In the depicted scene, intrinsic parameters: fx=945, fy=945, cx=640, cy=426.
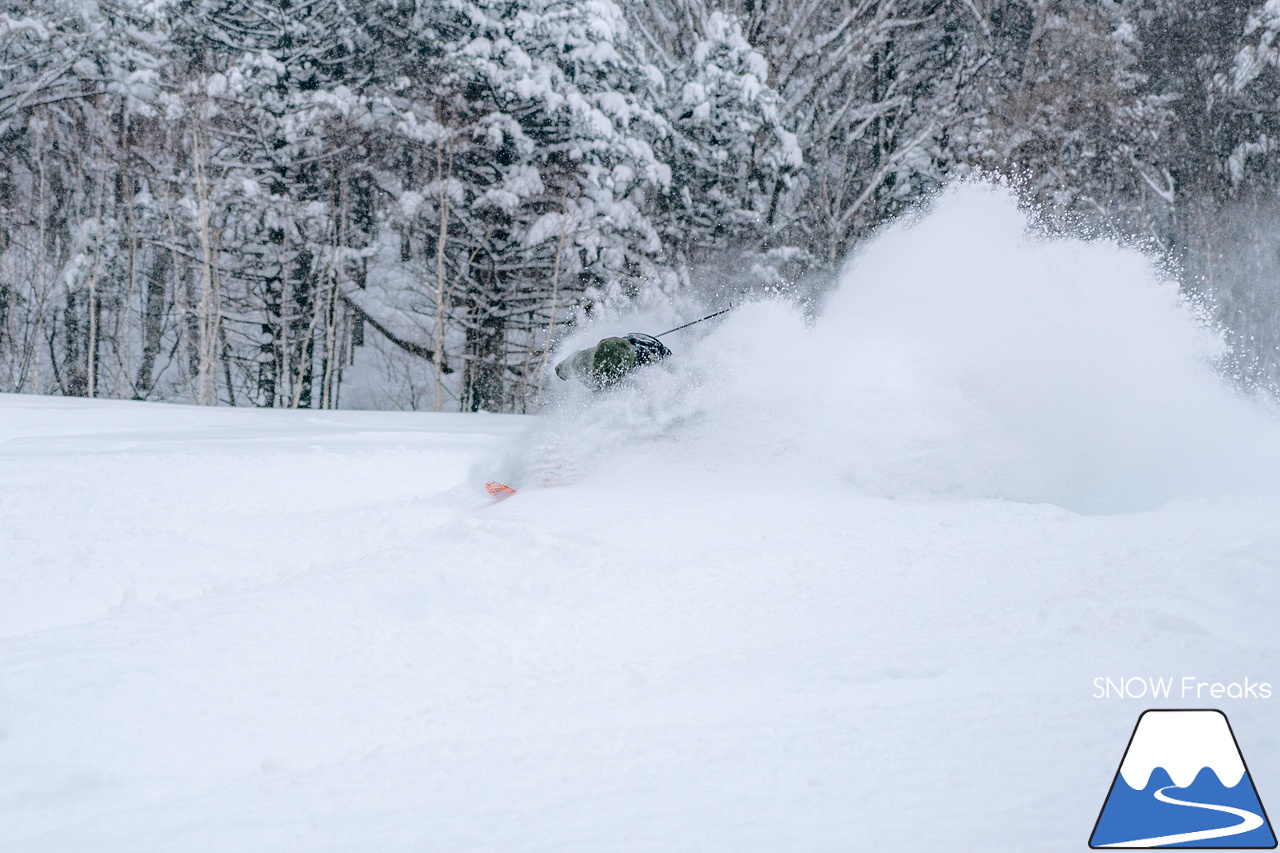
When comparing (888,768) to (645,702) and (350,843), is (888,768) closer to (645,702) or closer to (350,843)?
(645,702)

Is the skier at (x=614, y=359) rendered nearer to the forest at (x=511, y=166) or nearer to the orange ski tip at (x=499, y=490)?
the orange ski tip at (x=499, y=490)

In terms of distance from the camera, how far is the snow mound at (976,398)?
604cm

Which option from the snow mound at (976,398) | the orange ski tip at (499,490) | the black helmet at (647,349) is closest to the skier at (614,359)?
the black helmet at (647,349)

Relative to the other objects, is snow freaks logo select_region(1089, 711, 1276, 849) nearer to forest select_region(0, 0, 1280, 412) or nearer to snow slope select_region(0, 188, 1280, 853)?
snow slope select_region(0, 188, 1280, 853)

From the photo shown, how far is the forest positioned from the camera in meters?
16.5

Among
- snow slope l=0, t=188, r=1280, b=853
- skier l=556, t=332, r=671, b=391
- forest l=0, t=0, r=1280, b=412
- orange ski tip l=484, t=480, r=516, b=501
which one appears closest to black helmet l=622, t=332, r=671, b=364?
skier l=556, t=332, r=671, b=391

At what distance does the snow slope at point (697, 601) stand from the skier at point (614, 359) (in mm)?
160

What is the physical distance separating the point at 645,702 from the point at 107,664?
1657mm

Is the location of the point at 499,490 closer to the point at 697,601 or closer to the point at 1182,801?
the point at 697,601

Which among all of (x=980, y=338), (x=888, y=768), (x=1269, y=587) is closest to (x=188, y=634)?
(x=888, y=768)

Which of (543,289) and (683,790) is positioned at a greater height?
(543,289)

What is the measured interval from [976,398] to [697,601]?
353 centimetres

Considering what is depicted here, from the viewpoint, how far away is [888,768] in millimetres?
2330

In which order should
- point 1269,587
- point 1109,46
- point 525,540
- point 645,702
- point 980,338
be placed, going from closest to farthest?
point 645,702 → point 1269,587 → point 525,540 → point 980,338 → point 1109,46
